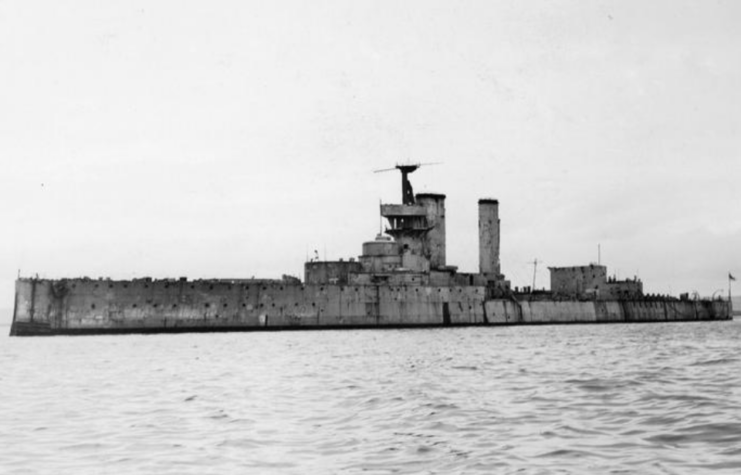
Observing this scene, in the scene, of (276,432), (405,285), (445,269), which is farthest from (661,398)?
(445,269)

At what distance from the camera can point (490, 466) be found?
8078mm

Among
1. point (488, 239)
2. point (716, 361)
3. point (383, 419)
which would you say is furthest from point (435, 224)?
point (383, 419)

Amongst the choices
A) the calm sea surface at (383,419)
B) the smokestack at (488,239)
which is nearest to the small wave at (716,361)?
the calm sea surface at (383,419)

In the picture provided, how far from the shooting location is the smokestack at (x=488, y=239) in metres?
65.6

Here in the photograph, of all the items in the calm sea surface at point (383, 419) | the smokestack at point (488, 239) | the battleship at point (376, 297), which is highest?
the smokestack at point (488, 239)

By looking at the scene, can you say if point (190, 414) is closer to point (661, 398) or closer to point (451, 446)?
point (451, 446)

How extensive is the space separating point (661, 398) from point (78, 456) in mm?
8373

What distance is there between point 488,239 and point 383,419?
55479 mm

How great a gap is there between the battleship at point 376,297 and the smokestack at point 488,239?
0.08 m

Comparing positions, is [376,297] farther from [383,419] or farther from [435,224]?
[383,419]

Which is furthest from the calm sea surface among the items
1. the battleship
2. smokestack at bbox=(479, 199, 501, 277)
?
smokestack at bbox=(479, 199, 501, 277)

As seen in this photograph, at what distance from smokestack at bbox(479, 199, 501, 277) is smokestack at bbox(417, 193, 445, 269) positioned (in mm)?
4720

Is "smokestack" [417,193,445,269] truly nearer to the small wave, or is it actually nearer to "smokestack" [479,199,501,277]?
"smokestack" [479,199,501,277]

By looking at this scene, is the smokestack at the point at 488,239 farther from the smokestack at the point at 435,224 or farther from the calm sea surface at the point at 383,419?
the calm sea surface at the point at 383,419
